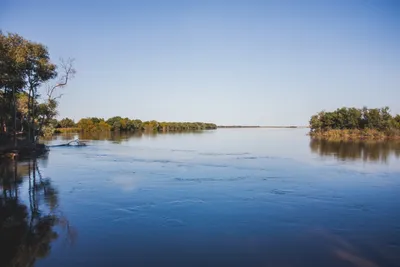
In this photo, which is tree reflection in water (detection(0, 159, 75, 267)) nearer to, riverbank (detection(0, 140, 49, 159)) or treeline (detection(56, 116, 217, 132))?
riverbank (detection(0, 140, 49, 159))

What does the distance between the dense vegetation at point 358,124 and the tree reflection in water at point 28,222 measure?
252 feet

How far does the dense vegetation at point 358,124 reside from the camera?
258ft

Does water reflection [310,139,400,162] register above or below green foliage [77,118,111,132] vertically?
below

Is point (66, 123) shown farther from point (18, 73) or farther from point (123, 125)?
point (18, 73)

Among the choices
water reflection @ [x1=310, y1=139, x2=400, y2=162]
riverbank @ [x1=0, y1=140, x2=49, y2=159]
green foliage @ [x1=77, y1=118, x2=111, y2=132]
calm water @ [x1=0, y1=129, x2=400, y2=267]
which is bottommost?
calm water @ [x1=0, y1=129, x2=400, y2=267]

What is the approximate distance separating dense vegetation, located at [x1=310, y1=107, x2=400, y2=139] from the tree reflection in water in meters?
76.7

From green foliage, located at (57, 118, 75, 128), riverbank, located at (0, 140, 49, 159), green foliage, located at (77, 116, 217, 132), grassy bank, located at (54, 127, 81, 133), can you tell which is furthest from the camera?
green foliage, located at (77, 116, 217, 132)

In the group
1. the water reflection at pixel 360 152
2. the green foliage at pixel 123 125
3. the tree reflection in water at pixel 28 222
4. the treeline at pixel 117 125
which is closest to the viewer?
the tree reflection in water at pixel 28 222

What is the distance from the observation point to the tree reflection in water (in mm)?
8178

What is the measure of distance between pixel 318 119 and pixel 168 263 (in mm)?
94632

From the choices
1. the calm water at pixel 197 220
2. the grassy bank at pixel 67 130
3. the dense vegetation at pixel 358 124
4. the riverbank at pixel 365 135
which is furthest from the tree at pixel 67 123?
the calm water at pixel 197 220

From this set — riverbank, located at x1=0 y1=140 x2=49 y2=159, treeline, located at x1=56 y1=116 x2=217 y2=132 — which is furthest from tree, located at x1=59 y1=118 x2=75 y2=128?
riverbank, located at x1=0 y1=140 x2=49 y2=159

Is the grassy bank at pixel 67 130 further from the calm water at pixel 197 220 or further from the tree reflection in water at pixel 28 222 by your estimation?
the tree reflection in water at pixel 28 222

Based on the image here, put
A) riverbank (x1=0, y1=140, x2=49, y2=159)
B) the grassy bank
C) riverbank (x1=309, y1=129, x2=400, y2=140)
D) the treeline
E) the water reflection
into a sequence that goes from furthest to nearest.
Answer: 1. the treeline
2. the grassy bank
3. riverbank (x1=309, y1=129, x2=400, y2=140)
4. the water reflection
5. riverbank (x1=0, y1=140, x2=49, y2=159)
